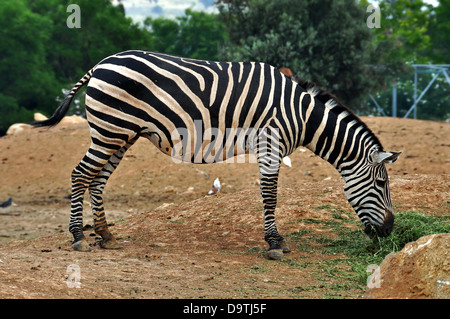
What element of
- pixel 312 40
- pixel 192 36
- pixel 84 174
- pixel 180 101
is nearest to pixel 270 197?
pixel 180 101

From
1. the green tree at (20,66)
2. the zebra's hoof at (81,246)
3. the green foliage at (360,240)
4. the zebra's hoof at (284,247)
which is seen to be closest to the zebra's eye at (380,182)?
the green foliage at (360,240)

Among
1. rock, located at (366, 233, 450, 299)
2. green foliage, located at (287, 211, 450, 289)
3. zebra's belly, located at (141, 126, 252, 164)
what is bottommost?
green foliage, located at (287, 211, 450, 289)

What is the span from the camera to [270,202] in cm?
675

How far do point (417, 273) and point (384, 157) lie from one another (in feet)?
7.32

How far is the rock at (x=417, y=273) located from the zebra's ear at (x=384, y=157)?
1878mm

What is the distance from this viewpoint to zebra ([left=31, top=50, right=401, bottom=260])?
21.3ft

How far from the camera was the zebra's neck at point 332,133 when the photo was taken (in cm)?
682

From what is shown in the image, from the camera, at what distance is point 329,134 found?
269 inches

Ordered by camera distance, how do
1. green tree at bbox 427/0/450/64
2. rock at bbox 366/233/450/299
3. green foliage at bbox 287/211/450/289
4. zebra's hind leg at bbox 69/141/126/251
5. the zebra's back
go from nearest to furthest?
1. rock at bbox 366/233/450/299
2. green foliage at bbox 287/211/450/289
3. the zebra's back
4. zebra's hind leg at bbox 69/141/126/251
5. green tree at bbox 427/0/450/64

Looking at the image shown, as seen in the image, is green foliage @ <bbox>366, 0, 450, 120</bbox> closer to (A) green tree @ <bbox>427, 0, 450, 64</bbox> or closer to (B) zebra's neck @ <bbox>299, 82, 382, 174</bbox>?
(A) green tree @ <bbox>427, 0, 450, 64</bbox>

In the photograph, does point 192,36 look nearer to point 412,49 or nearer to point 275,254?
point 412,49

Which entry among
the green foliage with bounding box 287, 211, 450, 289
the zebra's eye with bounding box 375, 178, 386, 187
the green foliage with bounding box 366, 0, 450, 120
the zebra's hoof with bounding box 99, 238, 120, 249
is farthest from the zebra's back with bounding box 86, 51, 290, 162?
the green foliage with bounding box 366, 0, 450, 120

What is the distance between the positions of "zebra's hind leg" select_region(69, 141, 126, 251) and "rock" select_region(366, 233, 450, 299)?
3.33 m

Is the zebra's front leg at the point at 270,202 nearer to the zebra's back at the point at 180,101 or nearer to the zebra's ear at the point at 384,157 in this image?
the zebra's back at the point at 180,101
